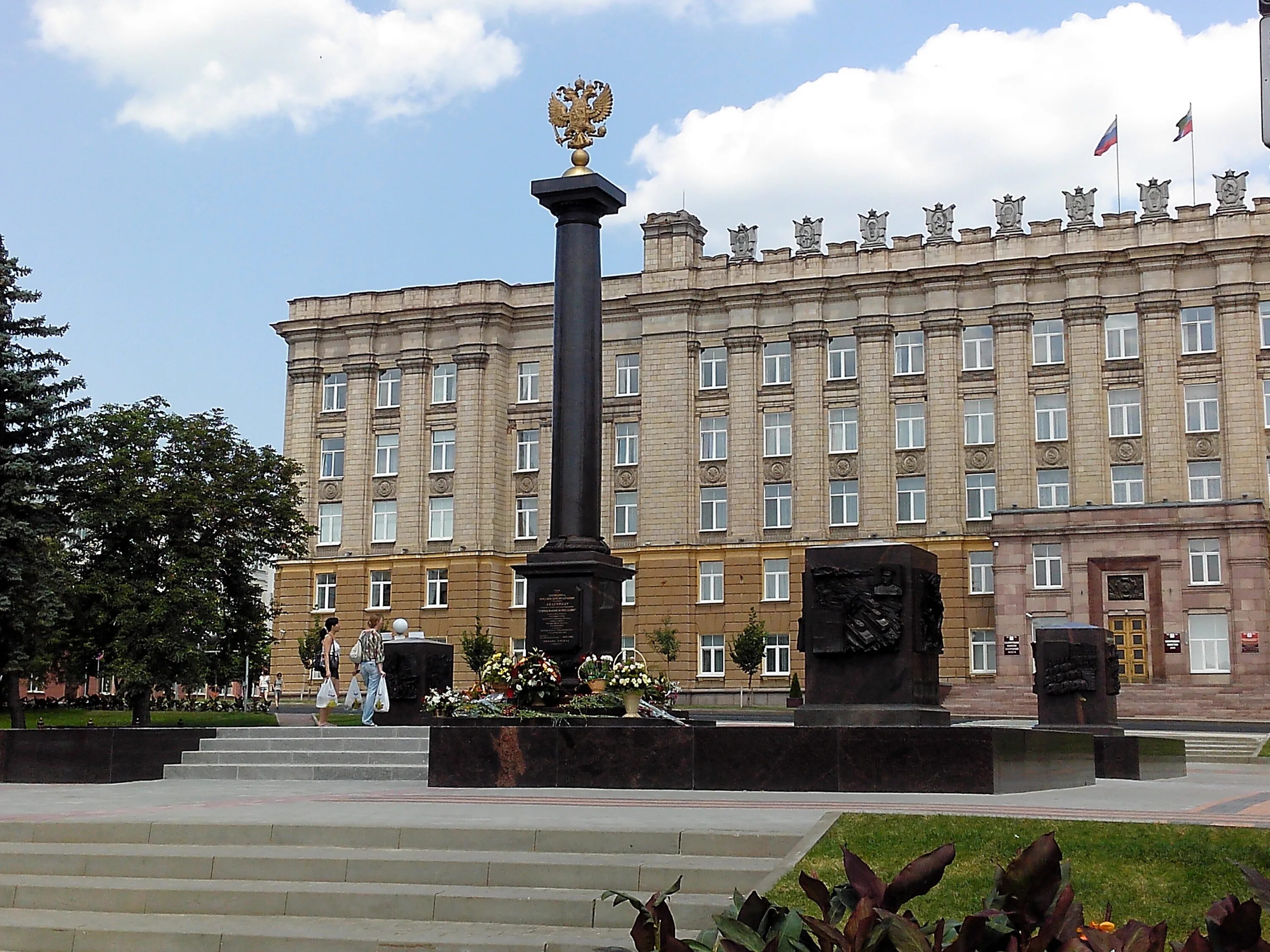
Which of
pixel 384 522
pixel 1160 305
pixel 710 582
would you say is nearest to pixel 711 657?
pixel 710 582

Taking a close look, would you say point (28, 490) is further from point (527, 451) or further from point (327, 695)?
point (527, 451)

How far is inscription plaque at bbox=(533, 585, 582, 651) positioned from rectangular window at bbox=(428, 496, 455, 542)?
45533 millimetres

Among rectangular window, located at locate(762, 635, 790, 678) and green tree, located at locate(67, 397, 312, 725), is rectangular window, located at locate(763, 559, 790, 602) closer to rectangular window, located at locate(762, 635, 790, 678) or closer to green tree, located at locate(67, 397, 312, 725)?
rectangular window, located at locate(762, 635, 790, 678)

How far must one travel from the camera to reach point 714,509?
6372 cm

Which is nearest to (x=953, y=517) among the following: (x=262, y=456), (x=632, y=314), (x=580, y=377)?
(x=632, y=314)

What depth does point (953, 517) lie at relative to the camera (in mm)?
59594

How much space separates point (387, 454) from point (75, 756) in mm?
50207

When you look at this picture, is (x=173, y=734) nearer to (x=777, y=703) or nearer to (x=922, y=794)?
(x=922, y=794)

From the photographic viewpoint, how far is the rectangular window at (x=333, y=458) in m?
69.2

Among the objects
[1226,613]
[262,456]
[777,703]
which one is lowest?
[777,703]

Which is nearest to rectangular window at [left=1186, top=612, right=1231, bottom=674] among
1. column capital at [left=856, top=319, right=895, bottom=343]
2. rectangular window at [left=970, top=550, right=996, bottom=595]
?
rectangular window at [left=970, top=550, right=996, bottom=595]

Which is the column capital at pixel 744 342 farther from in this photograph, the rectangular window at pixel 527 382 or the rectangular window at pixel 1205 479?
the rectangular window at pixel 1205 479

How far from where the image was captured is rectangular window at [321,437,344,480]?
227 feet

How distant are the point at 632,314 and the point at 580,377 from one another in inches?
1715
